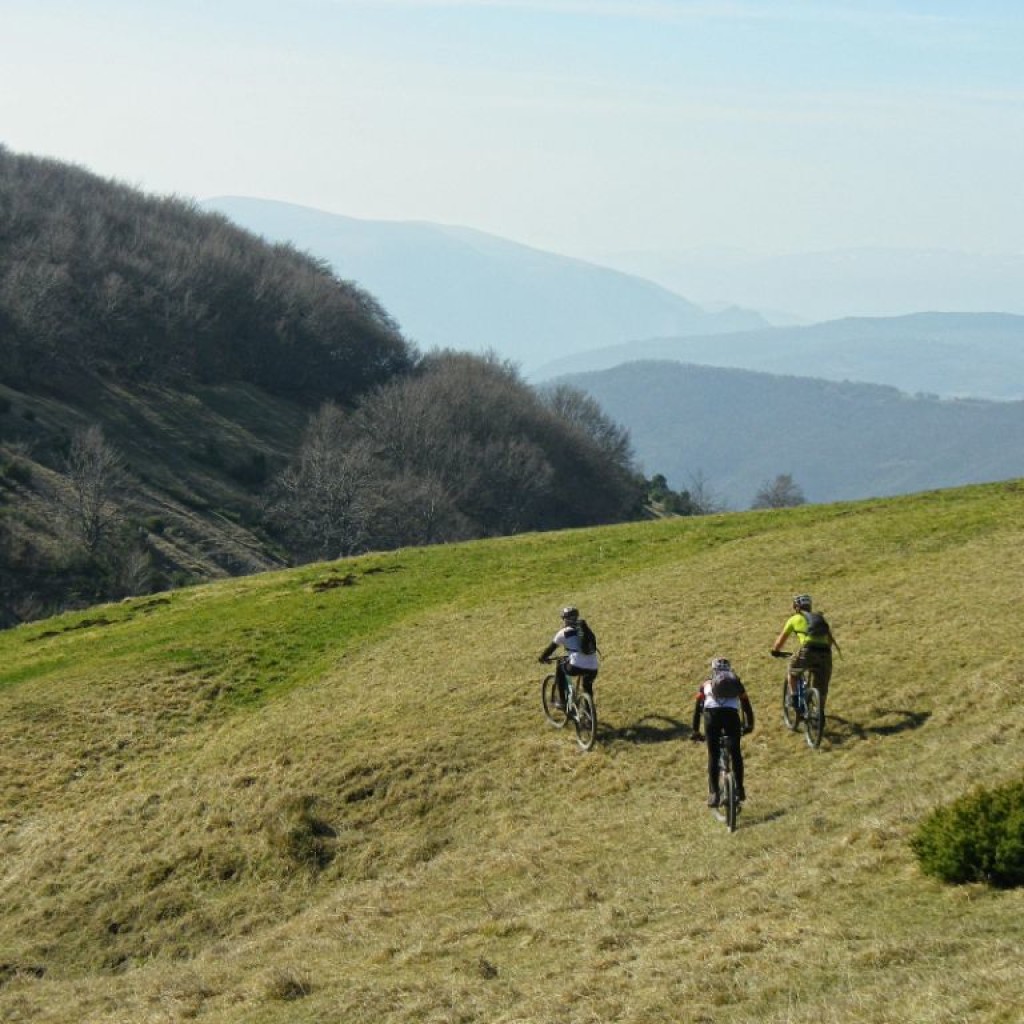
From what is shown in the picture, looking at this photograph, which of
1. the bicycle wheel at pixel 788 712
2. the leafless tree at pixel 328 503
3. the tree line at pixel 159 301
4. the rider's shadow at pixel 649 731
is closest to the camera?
the bicycle wheel at pixel 788 712

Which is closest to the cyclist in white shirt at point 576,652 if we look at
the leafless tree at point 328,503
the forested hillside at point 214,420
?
the forested hillside at point 214,420

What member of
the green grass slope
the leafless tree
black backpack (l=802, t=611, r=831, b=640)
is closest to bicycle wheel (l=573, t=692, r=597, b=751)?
the green grass slope

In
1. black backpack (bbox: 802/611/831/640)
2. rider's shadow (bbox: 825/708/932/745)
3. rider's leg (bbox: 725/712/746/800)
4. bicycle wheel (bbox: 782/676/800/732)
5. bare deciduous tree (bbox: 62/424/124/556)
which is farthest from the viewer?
bare deciduous tree (bbox: 62/424/124/556)

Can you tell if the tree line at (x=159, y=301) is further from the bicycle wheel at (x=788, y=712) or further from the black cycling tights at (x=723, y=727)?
the black cycling tights at (x=723, y=727)

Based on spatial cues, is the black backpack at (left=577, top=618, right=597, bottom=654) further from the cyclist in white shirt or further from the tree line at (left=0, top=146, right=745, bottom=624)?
the tree line at (left=0, top=146, right=745, bottom=624)

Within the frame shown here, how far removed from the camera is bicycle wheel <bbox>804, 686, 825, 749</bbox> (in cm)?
2320

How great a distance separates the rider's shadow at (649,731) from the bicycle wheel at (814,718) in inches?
110

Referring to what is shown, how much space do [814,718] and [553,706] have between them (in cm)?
599

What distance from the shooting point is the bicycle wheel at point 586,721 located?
25000 mm

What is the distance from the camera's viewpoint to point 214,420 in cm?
13825

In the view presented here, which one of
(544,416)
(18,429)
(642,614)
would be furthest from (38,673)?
(544,416)

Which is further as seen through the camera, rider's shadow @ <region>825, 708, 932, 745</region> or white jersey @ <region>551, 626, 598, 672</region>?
white jersey @ <region>551, 626, 598, 672</region>

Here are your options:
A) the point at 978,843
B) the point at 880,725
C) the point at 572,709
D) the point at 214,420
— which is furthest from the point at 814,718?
the point at 214,420

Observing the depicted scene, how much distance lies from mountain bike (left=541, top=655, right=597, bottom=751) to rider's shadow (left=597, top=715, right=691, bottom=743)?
0.51 metres
